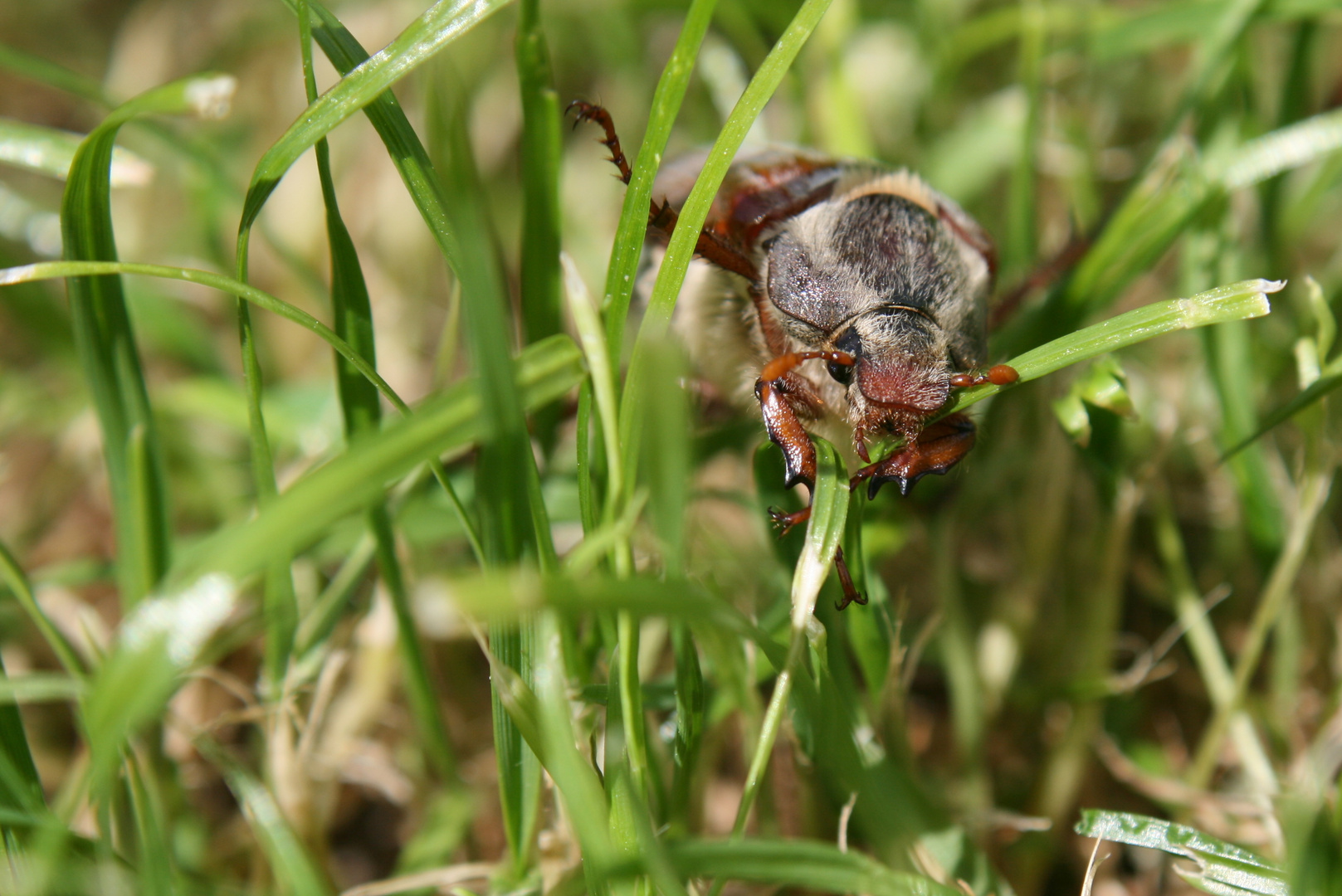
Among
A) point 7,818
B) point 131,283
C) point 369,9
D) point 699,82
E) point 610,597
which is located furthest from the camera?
point 369,9

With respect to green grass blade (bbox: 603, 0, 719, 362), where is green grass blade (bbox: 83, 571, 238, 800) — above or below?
below

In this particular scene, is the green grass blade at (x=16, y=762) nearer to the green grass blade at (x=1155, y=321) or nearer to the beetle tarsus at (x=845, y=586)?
the beetle tarsus at (x=845, y=586)

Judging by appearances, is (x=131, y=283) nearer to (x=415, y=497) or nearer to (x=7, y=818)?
(x=415, y=497)

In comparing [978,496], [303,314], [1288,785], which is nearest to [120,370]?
[303,314]

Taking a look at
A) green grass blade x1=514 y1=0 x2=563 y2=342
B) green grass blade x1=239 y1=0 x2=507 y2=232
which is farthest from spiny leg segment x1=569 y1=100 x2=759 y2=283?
green grass blade x1=239 y1=0 x2=507 y2=232

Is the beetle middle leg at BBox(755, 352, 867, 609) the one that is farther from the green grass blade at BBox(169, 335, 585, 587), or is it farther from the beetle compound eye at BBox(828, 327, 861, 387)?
the green grass blade at BBox(169, 335, 585, 587)
